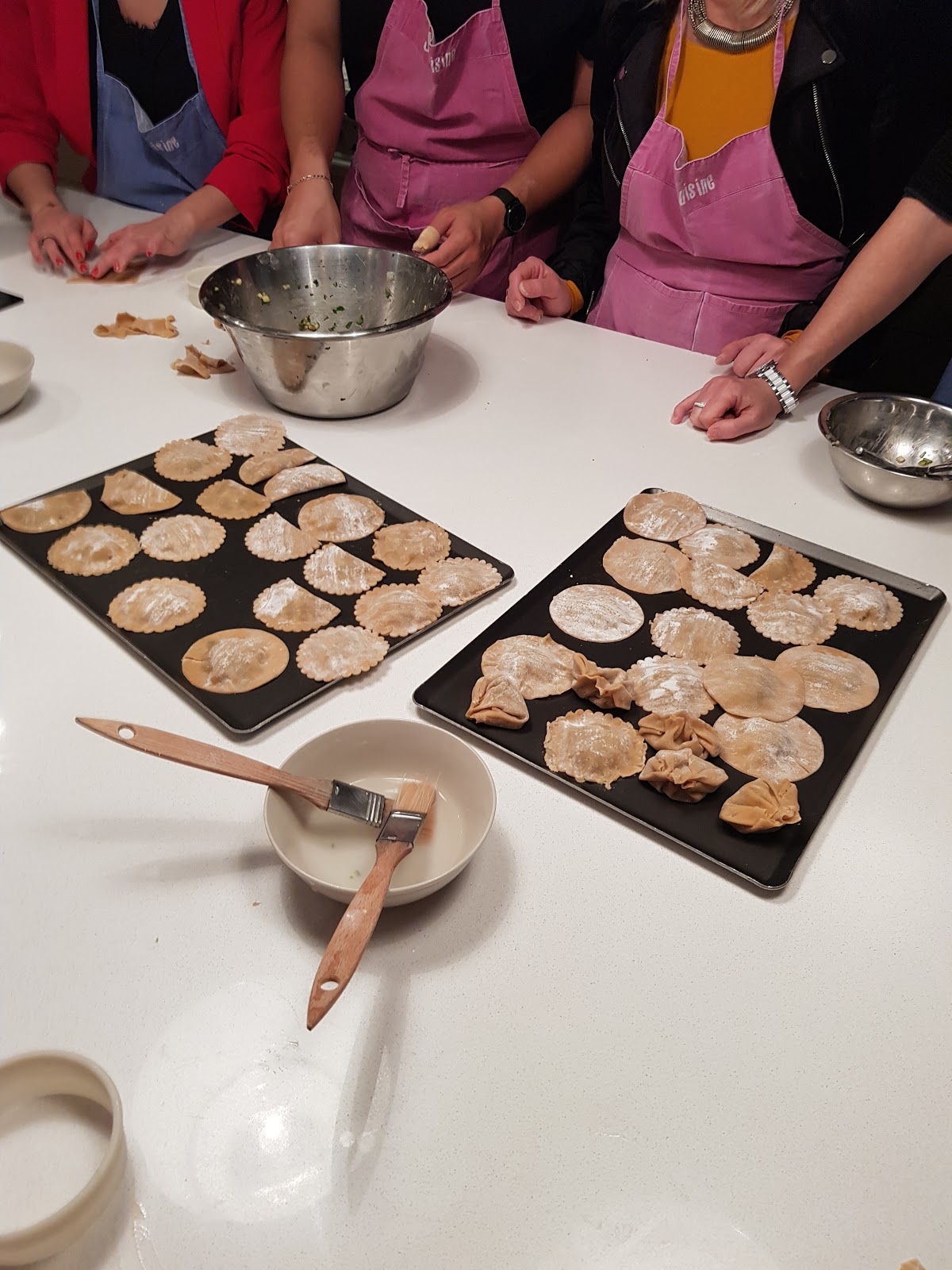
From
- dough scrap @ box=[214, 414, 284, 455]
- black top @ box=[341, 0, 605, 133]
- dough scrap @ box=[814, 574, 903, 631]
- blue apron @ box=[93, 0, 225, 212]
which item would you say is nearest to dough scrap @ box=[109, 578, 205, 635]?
dough scrap @ box=[214, 414, 284, 455]

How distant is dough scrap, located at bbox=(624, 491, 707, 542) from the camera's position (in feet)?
4.00

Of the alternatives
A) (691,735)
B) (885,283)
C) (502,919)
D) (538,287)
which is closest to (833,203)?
(885,283)

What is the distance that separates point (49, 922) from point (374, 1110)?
0.33m

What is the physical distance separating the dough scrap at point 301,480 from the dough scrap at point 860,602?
0.72 meters

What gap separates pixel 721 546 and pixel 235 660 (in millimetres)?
670

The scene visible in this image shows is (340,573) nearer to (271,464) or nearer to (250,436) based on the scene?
(271,464)

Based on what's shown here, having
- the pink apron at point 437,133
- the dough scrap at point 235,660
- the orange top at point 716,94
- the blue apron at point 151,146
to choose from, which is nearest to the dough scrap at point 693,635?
the dough scrap at point 235,660

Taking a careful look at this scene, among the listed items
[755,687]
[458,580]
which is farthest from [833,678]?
[458,580]

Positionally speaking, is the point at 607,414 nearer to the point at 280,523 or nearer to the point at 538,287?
the point at 538,287

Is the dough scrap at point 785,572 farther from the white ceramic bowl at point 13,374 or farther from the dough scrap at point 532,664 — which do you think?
the white ceramic bowl at point 13,374

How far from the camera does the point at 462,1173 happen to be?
0.59 m

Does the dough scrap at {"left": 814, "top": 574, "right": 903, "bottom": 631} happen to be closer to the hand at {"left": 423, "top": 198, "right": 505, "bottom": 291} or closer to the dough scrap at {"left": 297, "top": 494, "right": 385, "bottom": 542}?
the dough scrap at {"left": 297, "top": 494, "right": 385, "bottom": 542}

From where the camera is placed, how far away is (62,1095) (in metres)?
0.60

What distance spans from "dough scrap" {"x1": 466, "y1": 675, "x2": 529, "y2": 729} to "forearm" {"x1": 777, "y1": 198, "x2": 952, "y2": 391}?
0.92 metres
